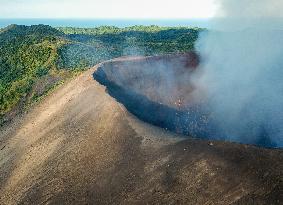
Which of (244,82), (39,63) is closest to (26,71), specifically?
(39,63)

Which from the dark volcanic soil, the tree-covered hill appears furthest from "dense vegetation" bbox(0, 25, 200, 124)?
the dark volcanic soil

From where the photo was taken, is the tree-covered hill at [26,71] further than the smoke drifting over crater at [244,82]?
Yes

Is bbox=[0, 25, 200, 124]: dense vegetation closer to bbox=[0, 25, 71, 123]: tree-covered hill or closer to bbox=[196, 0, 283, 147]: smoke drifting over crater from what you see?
bbox=[0, 25, 71, 123]: tree-covered hill

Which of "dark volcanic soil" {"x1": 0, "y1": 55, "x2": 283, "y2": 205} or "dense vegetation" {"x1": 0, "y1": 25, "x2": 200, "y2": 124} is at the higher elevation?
"dark volcanic soil" {"x1": 0, "y1": 55, "x2": 283, "y2": 205}

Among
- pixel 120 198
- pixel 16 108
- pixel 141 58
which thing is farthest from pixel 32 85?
pixel 120 198

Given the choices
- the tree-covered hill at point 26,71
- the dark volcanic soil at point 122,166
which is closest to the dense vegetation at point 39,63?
the tree-covered hill at point 26,71

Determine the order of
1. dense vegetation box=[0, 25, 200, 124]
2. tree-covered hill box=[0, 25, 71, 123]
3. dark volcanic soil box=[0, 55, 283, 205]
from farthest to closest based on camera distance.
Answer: dense vegetation box=[0, 25, 200, 124], tree-covered hill box=[0, 25, 71, 123], dark volcanic soil box=[0, 55, 283, 205]

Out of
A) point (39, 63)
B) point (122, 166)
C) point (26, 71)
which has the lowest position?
point (26, 71)

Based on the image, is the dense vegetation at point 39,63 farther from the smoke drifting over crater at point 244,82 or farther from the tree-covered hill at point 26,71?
the smoke drifting over crater at point 244,82

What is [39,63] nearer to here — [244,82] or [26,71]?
[26,71]
